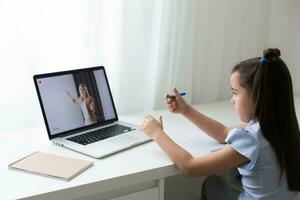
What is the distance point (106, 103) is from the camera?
147 centimetres

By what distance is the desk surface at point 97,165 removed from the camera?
961mm

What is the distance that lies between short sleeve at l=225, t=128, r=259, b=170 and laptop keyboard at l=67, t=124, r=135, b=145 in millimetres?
434

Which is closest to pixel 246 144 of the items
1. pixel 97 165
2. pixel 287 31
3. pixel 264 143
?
pixel 264 143

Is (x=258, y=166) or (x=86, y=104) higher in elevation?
(x=86, y=104)

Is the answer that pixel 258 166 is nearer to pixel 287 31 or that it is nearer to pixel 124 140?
pixel 124 140

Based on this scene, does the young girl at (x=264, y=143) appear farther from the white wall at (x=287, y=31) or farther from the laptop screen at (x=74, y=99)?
the white wall at (x=287, y=31)

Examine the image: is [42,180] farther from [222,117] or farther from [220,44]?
[220,44]

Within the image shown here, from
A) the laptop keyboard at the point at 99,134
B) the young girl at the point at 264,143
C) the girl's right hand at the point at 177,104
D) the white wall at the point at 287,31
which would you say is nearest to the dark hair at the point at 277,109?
the young girl at the point at 264,143

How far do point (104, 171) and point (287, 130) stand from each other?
53 centimetres

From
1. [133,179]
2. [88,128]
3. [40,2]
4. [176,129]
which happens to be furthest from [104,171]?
[40,2]

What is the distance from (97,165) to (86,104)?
13.6 inches

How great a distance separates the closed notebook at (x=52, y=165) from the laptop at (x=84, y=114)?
75 millimetres

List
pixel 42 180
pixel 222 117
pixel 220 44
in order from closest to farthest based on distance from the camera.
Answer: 1. pixel 42 180
2. pixel 222 117
3. pixel 220 44

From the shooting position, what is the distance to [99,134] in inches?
53.0
